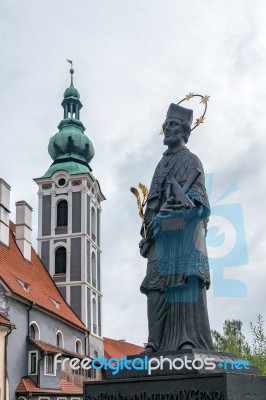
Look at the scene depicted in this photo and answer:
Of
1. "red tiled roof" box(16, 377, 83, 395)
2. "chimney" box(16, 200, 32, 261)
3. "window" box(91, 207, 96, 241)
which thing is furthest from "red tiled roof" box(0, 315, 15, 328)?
"window" box(91, 207, 96, 241)

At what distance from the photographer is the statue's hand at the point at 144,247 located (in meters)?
7.29

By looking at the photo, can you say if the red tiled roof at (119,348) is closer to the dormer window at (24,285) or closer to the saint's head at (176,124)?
the dormer window at (24,285)

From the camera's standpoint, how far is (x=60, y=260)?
128 feet

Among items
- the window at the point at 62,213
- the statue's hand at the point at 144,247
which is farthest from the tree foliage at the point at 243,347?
the window at the point at 62,213

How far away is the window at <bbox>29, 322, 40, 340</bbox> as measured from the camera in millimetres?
26953

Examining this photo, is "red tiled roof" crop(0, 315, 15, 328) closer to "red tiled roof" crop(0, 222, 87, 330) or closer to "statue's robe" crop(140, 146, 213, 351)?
"red tiled roof" crop(0, 222, 87, 330)

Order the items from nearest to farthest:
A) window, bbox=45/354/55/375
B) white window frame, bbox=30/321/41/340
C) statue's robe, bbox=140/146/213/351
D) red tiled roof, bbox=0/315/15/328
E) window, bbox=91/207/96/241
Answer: statue's robe, bbox=140/146/213/351 → red tiled roof, bbox=0/315/15/328 → window, bbox=45/354/55/375 → white window frame, bbox=30/321/41/340 → window, bbox=91/207/96/241

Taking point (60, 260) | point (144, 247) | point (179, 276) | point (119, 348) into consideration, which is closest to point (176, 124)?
point (144, 247)

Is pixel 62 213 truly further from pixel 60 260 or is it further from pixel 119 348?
pixel 119 348

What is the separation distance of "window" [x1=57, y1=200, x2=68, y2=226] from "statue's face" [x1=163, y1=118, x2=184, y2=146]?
106 ft

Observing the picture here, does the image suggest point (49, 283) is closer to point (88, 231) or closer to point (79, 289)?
point (79, 289)

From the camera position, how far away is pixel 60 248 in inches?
1542

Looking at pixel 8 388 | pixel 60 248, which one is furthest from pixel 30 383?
pixel 60 248

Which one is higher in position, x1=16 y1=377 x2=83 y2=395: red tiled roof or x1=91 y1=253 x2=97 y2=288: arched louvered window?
x1=91 y1=253 x2=97 y2=288: arched louvered window
